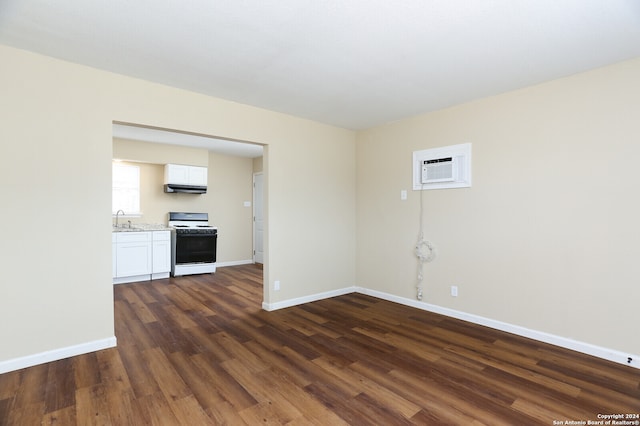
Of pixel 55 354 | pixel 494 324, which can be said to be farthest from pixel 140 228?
pixel 494 324

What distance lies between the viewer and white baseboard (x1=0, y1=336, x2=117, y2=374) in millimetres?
2422

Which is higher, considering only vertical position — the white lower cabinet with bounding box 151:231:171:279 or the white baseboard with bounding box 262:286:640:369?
the white lower cabinet with bounding box 151:231:171:279

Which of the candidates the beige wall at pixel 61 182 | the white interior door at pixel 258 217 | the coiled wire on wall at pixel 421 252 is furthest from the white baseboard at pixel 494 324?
the white interior door at pixel 258 217

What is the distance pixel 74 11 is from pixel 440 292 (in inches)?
162

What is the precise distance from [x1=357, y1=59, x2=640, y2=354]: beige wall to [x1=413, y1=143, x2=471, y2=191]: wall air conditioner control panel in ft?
0.27

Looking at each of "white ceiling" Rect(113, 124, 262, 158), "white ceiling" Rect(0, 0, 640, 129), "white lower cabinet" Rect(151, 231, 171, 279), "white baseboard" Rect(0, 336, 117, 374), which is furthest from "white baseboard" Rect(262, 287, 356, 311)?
"white lower cabinet" Rect(151, 231, 171, 279)

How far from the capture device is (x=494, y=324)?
336 centimetres

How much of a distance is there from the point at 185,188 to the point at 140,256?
1.53 meters

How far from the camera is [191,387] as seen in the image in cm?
221

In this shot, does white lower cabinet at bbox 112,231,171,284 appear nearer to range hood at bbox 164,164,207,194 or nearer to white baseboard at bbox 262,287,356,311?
range hood at bbox 164,164,207,194

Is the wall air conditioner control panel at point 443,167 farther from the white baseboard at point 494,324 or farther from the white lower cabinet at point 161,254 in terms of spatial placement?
the white lower cabinet at point 161,254

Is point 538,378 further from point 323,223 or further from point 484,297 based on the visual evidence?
point 323,223

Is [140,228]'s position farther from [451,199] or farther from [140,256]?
[451,199]

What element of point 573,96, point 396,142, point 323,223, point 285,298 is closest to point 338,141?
point 396,142
